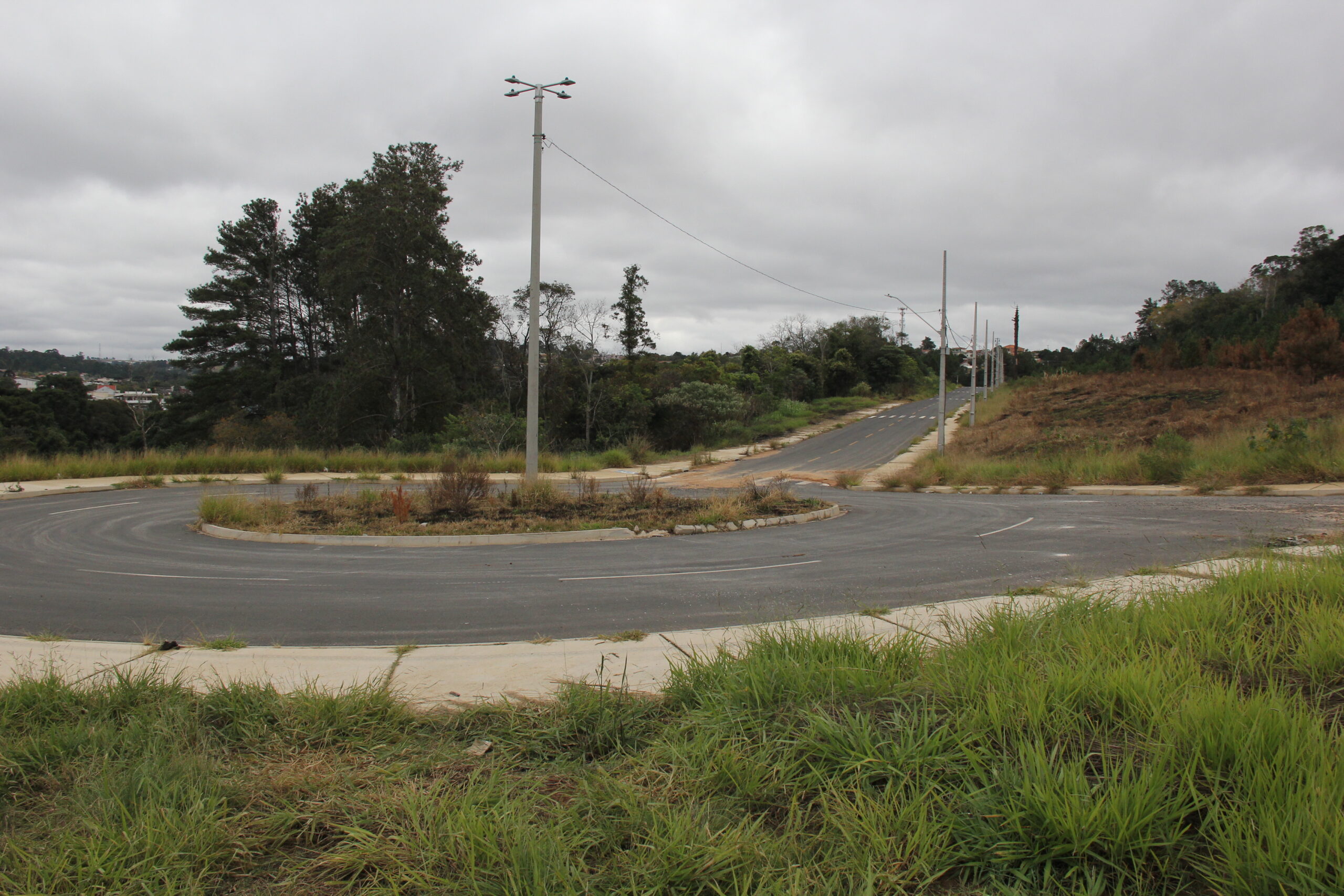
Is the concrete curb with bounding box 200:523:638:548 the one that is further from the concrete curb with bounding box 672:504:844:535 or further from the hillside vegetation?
the hillside vegetation

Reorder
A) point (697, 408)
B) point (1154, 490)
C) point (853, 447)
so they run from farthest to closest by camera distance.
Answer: point (697, 408), point (853, 447), point (1154, 490)

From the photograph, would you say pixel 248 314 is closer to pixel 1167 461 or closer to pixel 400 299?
pixel 400 299

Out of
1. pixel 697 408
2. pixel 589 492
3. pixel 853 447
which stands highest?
pixel 697 408

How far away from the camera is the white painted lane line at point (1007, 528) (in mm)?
13461

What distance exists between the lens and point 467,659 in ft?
19.7

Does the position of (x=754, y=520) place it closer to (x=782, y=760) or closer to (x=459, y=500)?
(x=459, y=500)

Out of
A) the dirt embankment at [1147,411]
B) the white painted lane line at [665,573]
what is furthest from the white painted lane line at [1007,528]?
the dirt embankment at [1147,411]

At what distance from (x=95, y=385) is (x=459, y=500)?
82.7 m

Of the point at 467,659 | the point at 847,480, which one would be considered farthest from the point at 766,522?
the point at 847,480

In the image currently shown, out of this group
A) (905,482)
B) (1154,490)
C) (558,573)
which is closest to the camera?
(558,573)

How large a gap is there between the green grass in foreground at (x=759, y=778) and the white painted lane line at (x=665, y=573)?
514 cm

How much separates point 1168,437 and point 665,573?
2162 centimetres

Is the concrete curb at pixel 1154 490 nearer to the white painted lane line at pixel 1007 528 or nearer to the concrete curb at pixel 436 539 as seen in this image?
the white painted lane line at pixel 1007 528

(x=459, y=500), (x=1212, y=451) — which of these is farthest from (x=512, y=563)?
(x=1212, y=451)
